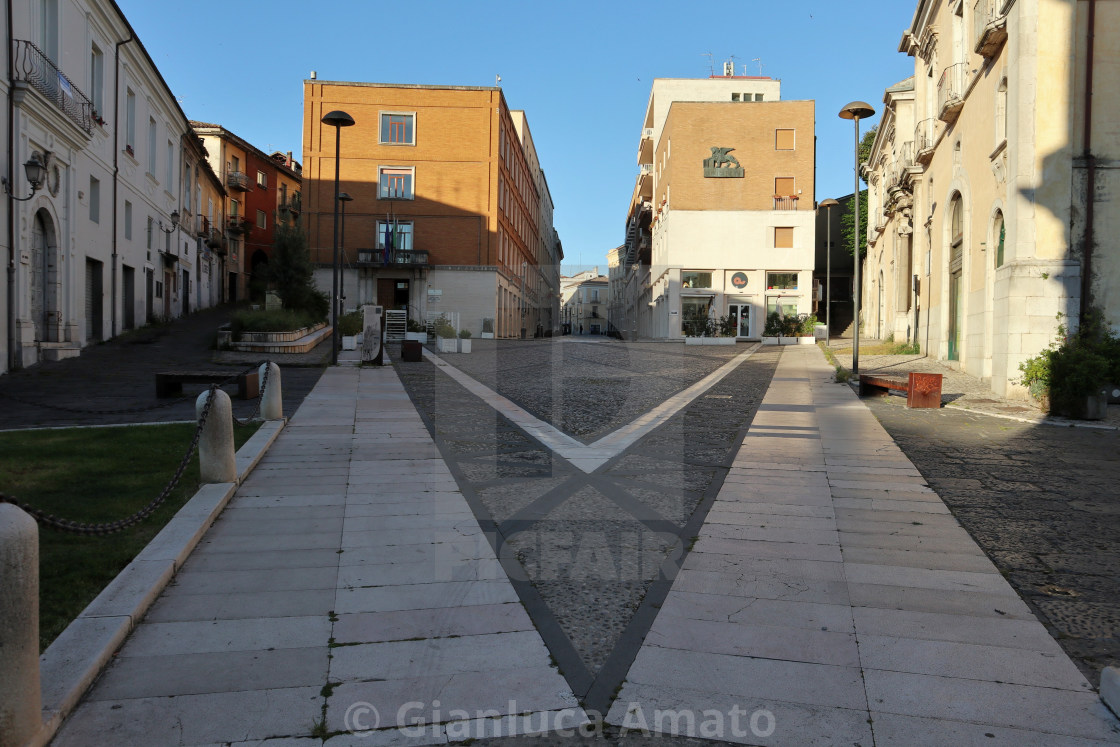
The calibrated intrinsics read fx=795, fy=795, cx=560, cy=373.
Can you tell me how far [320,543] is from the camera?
15.8 ft

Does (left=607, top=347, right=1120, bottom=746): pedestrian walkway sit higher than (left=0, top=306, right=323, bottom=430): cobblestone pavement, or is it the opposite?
(left=0, top=306, right=323, bottom=430): cobblestone pavement

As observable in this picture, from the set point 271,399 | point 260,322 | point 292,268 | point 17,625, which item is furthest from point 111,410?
point 292,268

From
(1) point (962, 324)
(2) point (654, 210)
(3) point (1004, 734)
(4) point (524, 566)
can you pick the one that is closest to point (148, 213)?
(1) point (962, 324)

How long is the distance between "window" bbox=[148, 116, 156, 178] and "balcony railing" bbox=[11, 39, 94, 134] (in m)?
6.92

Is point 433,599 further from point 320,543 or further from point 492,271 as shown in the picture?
point 492,271

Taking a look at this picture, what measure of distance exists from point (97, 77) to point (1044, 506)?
78.0ft

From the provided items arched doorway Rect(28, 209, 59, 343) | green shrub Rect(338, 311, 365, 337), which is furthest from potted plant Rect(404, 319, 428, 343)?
arched doorway Rect(28, 209, 59, 343)

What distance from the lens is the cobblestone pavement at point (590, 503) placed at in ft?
11.9

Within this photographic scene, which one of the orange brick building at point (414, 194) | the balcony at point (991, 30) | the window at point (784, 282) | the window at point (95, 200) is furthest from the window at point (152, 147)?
the window at point (784, 282)

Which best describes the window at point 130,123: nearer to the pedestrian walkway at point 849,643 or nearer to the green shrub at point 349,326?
the green shrub at point 349,326

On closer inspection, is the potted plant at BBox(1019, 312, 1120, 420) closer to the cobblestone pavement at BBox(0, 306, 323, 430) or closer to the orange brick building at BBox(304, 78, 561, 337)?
the cobblestone pavement at BBox(0, 306, 323, 430)

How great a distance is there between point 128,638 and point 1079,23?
1551cm

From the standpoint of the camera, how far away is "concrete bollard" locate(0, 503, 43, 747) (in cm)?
239

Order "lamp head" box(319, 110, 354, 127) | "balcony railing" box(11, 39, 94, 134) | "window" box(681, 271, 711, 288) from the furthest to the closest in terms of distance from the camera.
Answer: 1. "window" box(681, 271, 711, 288)
2. "lamp head" box(319, 110, 354, 127)
3. "balcony railing" box(11, 39, 94, 134)
